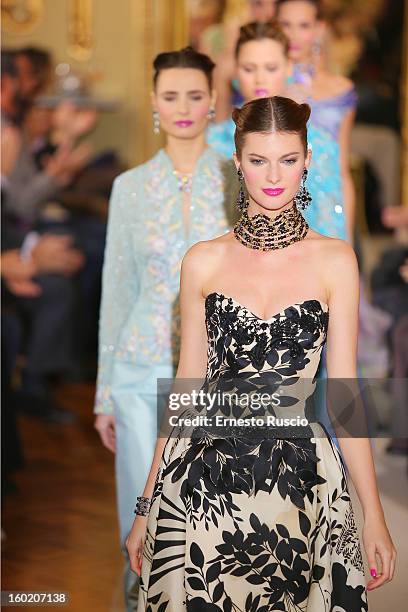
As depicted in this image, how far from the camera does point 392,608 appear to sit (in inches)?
131

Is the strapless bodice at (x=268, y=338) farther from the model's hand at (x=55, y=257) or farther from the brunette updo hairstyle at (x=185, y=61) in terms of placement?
the model's hand at (x=55, y=257)

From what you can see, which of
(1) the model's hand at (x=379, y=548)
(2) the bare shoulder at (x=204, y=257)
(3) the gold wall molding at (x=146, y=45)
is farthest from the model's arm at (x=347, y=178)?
(3) the gold wall molding at (x=146, y=45)

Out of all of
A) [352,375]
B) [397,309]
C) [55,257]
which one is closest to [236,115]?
[352,375]

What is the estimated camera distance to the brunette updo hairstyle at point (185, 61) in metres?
3.50

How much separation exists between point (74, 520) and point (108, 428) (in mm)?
1518

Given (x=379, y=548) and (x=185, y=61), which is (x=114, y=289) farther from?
(x=379, y=548)

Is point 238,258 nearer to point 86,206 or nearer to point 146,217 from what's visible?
point 146,217

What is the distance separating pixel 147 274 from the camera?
3611 millimetres

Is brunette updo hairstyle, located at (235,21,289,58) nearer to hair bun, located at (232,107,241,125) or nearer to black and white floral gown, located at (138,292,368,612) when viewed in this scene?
hair bun, located at (232,107,241,125)

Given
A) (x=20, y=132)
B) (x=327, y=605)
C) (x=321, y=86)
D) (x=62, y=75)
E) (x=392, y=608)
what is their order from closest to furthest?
(x=327, y=605)
(x=392, y=608)
(x=321, y=86)
(x=20, y=132)
(x=62, y=75)

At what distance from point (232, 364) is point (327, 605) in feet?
1.71

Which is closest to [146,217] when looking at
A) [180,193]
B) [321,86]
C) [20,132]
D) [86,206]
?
[180,193]

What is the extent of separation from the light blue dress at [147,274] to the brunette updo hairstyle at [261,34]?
20.5 inches

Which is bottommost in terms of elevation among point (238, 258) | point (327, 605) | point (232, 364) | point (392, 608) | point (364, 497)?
point (392, 608)
